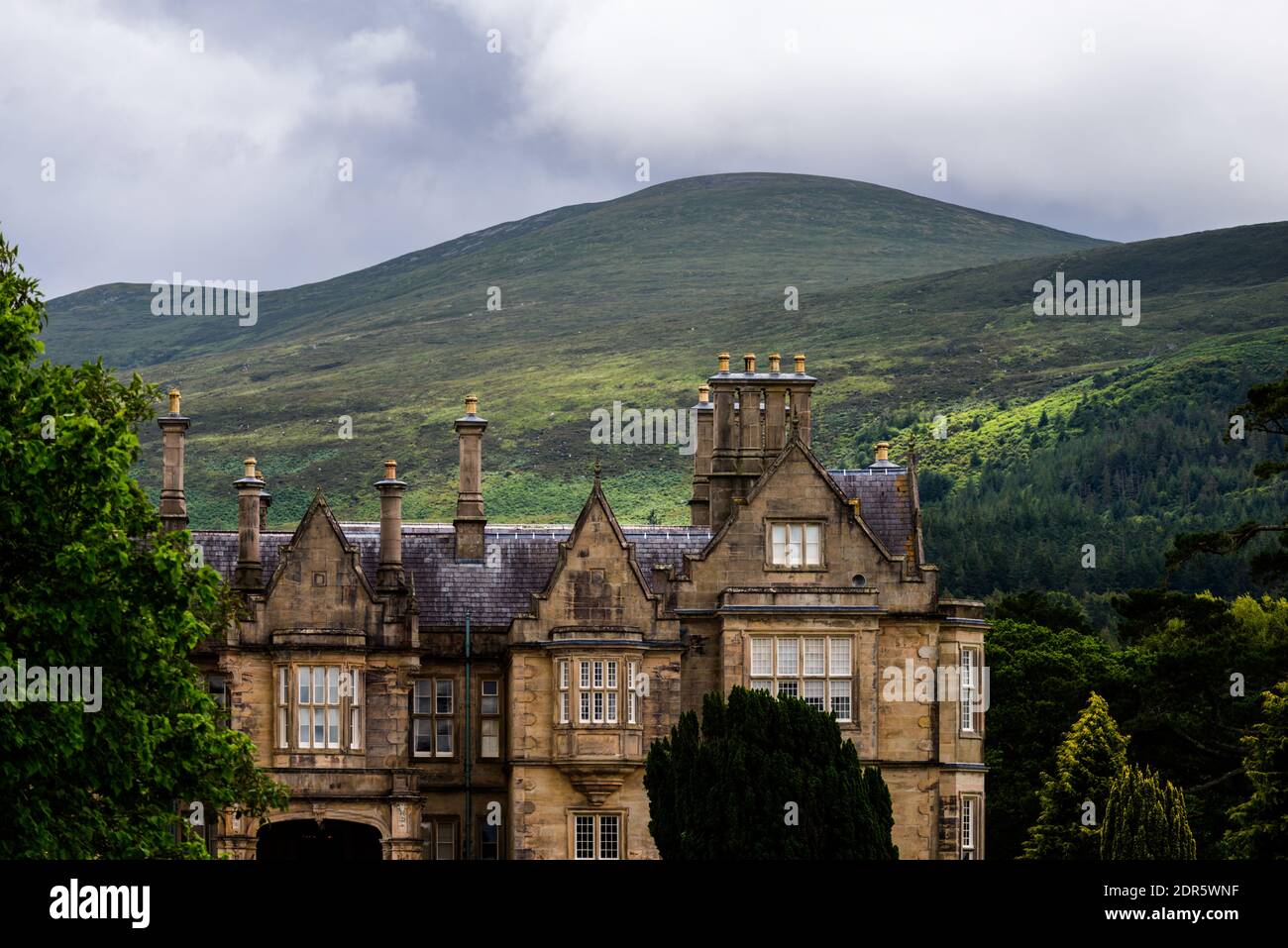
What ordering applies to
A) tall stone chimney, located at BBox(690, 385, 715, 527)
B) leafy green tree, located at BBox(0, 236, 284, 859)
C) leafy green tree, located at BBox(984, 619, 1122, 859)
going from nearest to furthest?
leafy green tree, located at BBox(0, 236, 284, 859) < tall stone chimney, located at BBox(690, 385, 715, 527) < leafy green tree, located at BBox(984, 619, 1122, 859)

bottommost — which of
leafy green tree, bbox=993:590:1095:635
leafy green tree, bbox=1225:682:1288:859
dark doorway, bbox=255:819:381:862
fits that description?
dark doorway, bbox=255:819:381:862

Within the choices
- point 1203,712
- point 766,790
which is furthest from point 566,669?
point 1203,712

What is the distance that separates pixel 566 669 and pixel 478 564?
525 centimetres

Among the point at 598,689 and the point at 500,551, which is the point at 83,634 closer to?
the point at 598,689

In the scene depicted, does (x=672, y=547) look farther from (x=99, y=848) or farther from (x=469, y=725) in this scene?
(x=99, y=848)

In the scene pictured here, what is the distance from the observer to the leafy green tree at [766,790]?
159 ft

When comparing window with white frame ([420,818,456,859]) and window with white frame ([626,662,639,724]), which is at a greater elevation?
window with white frame ([626,662,639,724])

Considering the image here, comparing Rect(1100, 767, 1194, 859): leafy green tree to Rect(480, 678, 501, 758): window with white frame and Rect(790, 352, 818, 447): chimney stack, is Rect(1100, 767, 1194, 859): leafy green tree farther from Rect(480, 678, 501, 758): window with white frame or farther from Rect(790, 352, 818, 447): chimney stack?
Rect(480, 678, 501, 758): window with white frame

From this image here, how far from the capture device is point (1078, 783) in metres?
71.2

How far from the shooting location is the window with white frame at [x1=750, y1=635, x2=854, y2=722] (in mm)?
57062

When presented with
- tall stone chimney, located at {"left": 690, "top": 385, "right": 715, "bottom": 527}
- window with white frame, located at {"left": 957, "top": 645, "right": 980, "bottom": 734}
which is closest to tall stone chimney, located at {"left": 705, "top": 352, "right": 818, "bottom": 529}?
tall stone chimney, located at {"left": 690, "top": 385, "right": 715, "bottom": 527}

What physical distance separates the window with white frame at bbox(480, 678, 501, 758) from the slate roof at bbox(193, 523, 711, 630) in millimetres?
1544
